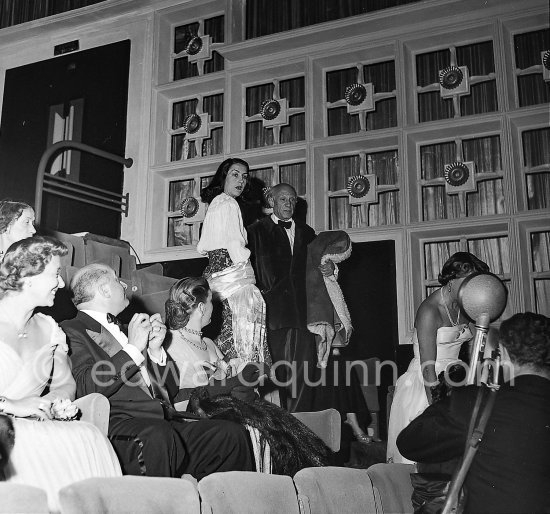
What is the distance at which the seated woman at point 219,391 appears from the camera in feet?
11.1

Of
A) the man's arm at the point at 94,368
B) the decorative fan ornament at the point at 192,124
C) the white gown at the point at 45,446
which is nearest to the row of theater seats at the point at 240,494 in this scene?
the white gown at the point at 45,446

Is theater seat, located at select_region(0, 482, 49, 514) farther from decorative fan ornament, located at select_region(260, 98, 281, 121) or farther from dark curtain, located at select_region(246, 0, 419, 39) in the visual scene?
dark curtain, located at select_region(246, 0, 419, 39)

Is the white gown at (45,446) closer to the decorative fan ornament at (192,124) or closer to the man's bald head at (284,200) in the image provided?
the man's bald head at (284,200)

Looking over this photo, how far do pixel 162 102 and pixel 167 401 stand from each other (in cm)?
377

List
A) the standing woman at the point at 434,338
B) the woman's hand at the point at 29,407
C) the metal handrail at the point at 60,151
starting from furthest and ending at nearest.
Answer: the metal handrail at the point at 60,151, the standing woman at the point at 434,338, the woman's hand at the point at 29,407

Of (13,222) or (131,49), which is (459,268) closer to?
(13,222)

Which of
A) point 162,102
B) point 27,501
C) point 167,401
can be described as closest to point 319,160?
point 162,102

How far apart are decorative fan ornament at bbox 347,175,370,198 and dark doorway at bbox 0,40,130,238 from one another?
2042 mm

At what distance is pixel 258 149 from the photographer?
19.8 ft

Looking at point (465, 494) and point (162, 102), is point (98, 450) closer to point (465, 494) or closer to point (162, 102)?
point (465, 494)

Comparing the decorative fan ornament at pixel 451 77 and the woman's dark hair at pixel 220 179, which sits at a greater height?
the decorative fan ornament at pixel 451 77

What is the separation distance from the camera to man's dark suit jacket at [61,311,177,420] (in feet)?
10.0

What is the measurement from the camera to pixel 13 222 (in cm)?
359

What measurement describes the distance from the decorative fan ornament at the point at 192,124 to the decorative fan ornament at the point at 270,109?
0.61 metres
